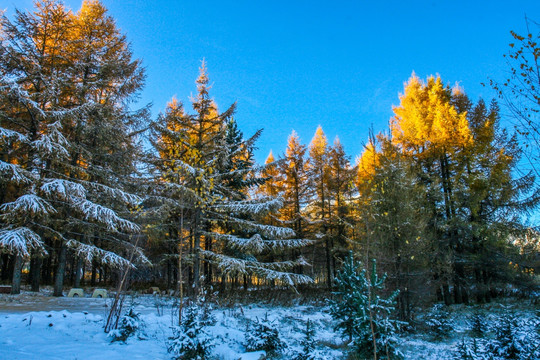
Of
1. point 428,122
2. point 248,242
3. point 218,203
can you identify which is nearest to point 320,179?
point 428,122

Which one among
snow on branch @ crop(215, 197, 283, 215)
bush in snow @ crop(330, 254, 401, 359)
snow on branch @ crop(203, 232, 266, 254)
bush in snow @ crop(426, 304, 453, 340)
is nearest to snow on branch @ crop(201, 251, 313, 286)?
snow on branch @ crop(203, 232, 266, 254)

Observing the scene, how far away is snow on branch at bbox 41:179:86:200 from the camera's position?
31.3 feet

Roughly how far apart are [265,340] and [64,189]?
8178 mm

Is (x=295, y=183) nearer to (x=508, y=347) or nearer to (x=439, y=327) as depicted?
(x=439, y=327)

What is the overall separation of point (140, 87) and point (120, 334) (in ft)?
39.8

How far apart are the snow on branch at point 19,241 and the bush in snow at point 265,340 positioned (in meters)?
6.70

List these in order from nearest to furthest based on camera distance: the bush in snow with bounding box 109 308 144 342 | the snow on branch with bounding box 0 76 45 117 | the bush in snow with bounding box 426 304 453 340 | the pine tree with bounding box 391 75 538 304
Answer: the bush in snow with bounding box 109 308 144 342 → the bush in snow with bounding box 426 304 453 340 → the snow on branch with bounding box 0 76 45 117 → the pine tree with bounding box 391 75 538 304

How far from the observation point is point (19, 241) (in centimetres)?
834

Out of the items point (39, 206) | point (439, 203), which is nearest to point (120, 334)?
point (39, 206)

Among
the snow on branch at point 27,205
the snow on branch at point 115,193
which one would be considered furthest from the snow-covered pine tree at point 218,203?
the snow on branch at point 27,205

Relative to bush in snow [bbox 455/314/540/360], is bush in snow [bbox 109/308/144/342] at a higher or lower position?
higher

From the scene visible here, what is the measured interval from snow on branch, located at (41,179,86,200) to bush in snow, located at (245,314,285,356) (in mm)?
7697

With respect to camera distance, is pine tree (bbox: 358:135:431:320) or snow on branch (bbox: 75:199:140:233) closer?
pine tree (bbox: 358:135:431:320)

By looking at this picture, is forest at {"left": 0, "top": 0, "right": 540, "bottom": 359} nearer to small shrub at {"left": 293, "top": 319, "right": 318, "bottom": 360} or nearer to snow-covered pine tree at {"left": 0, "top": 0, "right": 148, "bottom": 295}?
snow-covered pine tree at {"left": 0, "top": 0, "right": 148, "bottom": 295}
